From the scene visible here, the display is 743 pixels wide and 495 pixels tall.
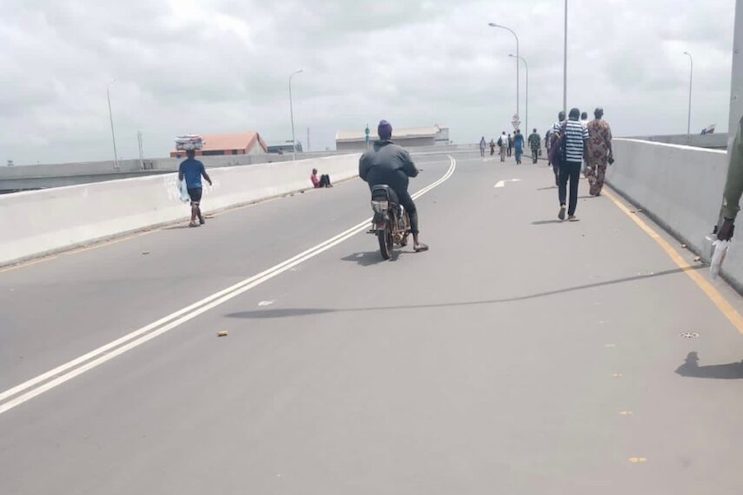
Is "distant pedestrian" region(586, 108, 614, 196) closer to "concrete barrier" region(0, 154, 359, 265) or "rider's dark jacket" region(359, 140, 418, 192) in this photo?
"rider's dark jacket" region(359, 140, 418, 192)

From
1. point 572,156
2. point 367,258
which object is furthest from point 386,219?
point 572,156

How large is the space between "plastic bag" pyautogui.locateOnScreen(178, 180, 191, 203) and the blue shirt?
34.4 inches

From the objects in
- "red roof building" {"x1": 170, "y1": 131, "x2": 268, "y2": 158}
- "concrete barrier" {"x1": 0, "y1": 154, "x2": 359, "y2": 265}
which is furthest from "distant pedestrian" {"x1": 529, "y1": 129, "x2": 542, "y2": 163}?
"red roof building" {"x1": 170, "y1": 131, "x2": 268, "y2": 158}

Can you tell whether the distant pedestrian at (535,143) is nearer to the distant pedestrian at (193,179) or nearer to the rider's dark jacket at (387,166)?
the distant pedestrian at (193,179)

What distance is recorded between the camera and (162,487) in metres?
3.90

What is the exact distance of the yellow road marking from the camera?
260 inches

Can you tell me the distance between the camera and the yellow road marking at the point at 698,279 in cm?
660

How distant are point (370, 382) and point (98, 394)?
1967 millimetres

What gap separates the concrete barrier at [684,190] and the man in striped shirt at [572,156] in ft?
4.65

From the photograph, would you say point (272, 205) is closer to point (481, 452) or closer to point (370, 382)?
point (370, 382)

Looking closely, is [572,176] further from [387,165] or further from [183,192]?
[183,192]

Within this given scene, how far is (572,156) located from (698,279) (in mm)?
5519

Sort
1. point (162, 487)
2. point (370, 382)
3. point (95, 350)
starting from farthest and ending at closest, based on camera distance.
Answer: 1. point (95, 350)
2. point (370, 382)
3. point (162, 487)

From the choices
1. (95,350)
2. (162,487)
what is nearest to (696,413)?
(162,487)
